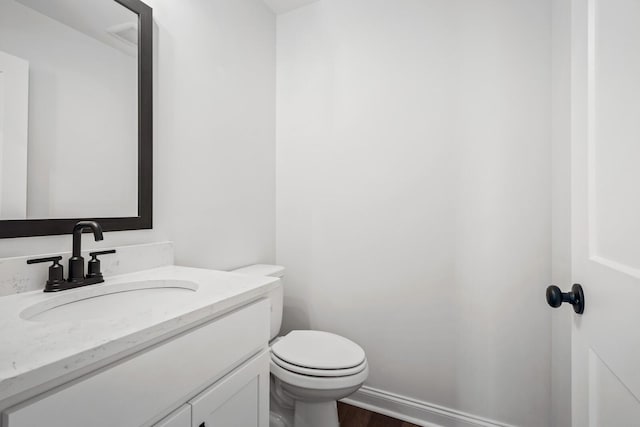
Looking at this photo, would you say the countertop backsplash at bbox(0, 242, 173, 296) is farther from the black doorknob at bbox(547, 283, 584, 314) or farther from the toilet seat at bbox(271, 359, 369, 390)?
the black doorknob at bbox(547, 283, 584, 314)

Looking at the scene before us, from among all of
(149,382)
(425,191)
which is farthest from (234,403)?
(425,191)

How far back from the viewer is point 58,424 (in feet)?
1.55

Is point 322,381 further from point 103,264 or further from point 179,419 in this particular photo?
point 103,264

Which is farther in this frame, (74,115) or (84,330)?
(74,115)

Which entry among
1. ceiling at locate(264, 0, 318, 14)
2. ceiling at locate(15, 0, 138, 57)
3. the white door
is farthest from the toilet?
ceiling at locate(264, 0, 318, 14)

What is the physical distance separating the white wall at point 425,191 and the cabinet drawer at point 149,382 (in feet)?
3.13

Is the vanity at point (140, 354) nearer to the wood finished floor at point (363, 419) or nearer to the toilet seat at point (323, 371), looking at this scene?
the toilet seat at point (323, 371)

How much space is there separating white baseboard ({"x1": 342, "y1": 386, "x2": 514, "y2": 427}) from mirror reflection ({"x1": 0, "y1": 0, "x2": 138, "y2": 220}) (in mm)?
1510

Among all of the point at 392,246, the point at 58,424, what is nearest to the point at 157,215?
the point at 58,424

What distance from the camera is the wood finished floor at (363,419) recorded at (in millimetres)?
1526

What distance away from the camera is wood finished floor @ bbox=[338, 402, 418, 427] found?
5.01 feet

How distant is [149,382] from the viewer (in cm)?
60

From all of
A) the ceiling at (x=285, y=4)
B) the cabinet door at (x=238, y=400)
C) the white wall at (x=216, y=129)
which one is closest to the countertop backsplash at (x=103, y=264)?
the white wall at (x=216, y=129)

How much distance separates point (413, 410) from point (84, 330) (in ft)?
5.17
